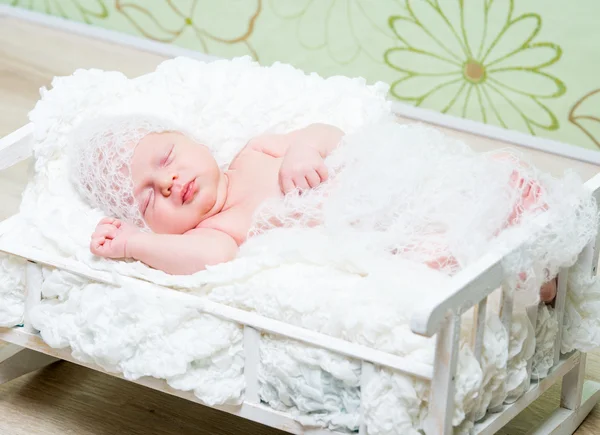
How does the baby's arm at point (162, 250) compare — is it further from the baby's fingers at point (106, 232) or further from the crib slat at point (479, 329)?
the crib slat at point (479, 329)

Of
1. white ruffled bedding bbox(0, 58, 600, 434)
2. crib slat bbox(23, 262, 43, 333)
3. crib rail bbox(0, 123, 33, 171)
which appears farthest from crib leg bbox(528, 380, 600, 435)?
crib rail bbox(0, 123, 33, 171)

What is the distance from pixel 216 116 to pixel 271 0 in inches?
38.2

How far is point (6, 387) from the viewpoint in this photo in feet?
6.23

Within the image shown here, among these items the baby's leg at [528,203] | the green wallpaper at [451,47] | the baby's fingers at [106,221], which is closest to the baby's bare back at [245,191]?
the baby's fingers at [106,221]

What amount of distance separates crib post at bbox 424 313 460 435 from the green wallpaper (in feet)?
4.36

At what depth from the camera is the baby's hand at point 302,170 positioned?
1691 mm

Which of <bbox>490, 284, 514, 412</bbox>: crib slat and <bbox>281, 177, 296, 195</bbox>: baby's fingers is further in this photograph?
<bbox>281, 177, 296, 195</bbox>: baby's fingers

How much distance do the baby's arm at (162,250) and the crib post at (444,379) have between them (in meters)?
0.41

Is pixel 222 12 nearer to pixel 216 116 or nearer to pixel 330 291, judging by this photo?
pixel 216 116

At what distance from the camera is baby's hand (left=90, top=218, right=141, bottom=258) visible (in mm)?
Result: 1581

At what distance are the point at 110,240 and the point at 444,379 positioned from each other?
558mm

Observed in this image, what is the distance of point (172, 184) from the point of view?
1.70m

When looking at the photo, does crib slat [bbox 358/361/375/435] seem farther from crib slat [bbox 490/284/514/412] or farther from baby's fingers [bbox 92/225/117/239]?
baby's fingers [bbox 92/225/117/239]

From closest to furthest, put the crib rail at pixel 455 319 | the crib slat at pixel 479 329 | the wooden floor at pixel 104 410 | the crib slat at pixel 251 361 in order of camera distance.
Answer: the crib rail at pixel 455 319
the crib slat at pixel 479 329
the crib slat at pixel 251 361
the wooden floor at pixel 104 410
